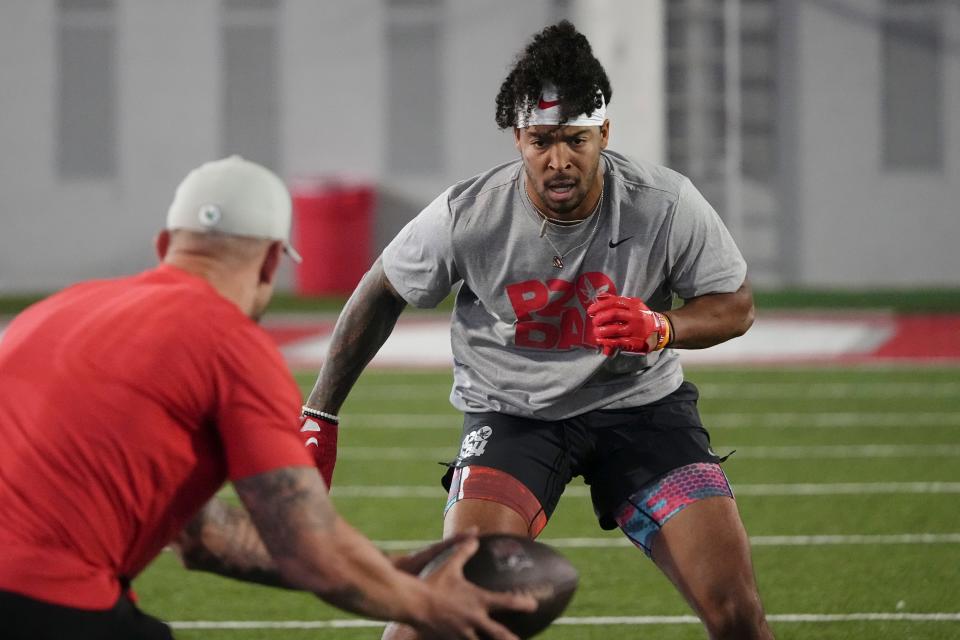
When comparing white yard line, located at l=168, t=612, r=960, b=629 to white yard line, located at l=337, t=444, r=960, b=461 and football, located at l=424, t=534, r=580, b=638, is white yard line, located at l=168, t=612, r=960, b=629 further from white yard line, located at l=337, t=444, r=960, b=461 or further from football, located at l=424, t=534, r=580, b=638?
white yard line, located at l=337, t=444, r=960, b=461

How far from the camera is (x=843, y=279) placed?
1852 centimetres

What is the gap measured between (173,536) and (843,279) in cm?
1607

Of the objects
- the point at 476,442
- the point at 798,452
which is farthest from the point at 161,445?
the point at 798,452

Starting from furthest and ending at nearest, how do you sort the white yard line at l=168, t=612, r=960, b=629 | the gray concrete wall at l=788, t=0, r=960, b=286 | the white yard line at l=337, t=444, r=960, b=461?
the gray concrete wall at l=788, t=0, r=960, b=286
the white yard line at l=337, t=444, r=960, b=461
the white yard line at l=168, t=612, r=960, b=629

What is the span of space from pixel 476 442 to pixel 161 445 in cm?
170

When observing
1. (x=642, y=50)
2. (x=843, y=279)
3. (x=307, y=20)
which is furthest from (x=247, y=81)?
(x=843, y=279)

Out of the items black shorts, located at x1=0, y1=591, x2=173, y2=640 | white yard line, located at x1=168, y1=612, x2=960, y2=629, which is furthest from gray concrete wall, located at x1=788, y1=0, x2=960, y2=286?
black shorts, located at x1=0, y1=591, x2=173, y2=640

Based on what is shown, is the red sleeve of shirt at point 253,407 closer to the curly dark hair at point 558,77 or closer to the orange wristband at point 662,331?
the orange wristband at point 662,331

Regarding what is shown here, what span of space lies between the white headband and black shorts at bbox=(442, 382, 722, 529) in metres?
0.83

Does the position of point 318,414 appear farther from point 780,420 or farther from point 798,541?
point 780,420

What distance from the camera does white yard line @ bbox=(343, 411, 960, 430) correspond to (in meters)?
9.85

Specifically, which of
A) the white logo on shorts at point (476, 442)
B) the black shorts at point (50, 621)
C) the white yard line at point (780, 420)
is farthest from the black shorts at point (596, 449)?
the white yard line at point (780, 420)

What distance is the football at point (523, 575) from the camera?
3385 millimetres

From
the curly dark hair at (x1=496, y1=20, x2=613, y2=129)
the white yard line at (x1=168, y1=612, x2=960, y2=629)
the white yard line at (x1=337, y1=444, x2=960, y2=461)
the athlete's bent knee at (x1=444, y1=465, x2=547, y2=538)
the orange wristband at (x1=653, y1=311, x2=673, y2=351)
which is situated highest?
the curly dark hair at (x1=496, y1=20, x2=613, y2=129)
